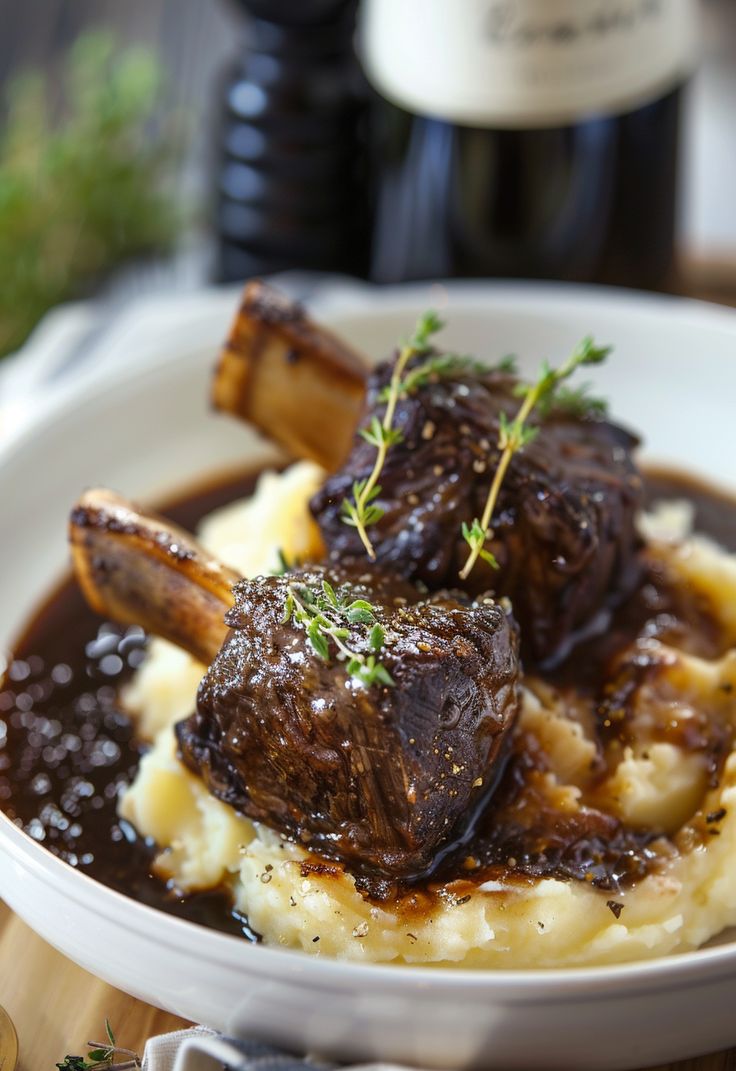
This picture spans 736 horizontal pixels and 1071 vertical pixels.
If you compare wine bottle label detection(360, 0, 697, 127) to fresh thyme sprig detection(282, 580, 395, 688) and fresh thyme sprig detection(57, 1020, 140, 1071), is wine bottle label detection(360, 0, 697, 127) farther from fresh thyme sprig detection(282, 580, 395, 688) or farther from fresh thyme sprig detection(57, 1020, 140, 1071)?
fresh thyme sprig detection(57, 1020, 140, 1071)

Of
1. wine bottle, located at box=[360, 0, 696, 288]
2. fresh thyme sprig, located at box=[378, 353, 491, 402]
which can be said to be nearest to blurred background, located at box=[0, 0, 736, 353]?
wine bottle, located at box=[360, 0, 696, 288]

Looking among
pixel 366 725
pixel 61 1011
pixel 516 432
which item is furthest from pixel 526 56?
pixel 61 1011

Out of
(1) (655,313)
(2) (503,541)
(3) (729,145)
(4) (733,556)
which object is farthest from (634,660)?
(3) (729,145)

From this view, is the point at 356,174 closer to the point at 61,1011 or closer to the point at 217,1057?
the point at 61,1011

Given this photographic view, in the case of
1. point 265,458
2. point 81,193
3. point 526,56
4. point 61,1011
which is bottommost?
point 61,1011

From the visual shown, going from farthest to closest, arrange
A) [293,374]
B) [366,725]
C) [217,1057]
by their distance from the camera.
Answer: [293,374], [366,725], [217,1057]

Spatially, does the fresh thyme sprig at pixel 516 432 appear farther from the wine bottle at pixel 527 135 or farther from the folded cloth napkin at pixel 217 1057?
the wine bottle at pixel 527 135
